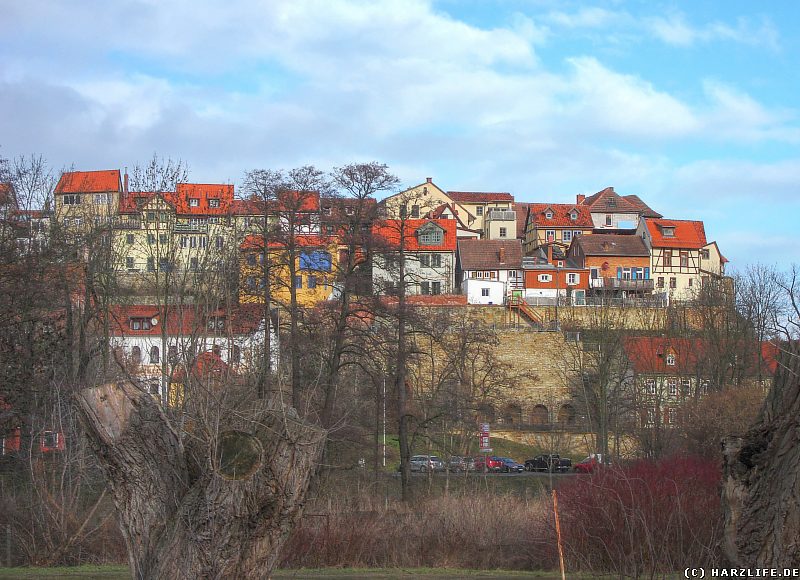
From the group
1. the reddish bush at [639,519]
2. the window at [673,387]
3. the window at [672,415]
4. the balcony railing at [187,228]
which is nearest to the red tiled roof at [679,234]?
the window at [673,387]

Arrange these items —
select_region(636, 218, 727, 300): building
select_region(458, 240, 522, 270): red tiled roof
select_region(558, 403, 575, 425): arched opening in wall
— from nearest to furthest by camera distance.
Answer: select_region(558, 403, 575, 425): arched opening in wall
select_region(458, 240, 522, 270): red tiled roof
select_region(636, 218, 727, 300): building

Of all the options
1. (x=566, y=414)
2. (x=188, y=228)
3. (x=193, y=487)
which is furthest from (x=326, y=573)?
(x=566, y=414)

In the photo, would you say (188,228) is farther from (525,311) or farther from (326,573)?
(525,311)

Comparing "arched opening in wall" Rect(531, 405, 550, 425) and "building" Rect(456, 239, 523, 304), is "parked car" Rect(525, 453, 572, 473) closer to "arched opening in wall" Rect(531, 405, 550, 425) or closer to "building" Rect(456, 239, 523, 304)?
"arched opening in wall" Rect(531, 405, 550, 425)

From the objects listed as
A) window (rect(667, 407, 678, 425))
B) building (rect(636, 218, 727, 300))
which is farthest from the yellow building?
building (rect(636, 218, 727, 300))

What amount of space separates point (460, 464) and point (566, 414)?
20.0 m

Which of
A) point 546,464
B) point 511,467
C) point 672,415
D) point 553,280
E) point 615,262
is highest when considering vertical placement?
point 615,262

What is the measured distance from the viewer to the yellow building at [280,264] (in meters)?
31.8

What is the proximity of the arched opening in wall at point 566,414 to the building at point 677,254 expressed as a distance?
2619 centimetres

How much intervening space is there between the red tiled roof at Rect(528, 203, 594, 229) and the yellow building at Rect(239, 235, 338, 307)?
55.3m

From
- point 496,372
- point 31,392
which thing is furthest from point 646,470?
point 496,372

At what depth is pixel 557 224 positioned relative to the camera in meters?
88.8

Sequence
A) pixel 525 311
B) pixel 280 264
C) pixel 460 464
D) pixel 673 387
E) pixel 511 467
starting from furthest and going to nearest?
pixel 525 311 < pixel 673 387 < pixel 511 467 < pixel 460 464 < pixel 280 264

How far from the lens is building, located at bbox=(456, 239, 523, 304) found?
69.2 m
